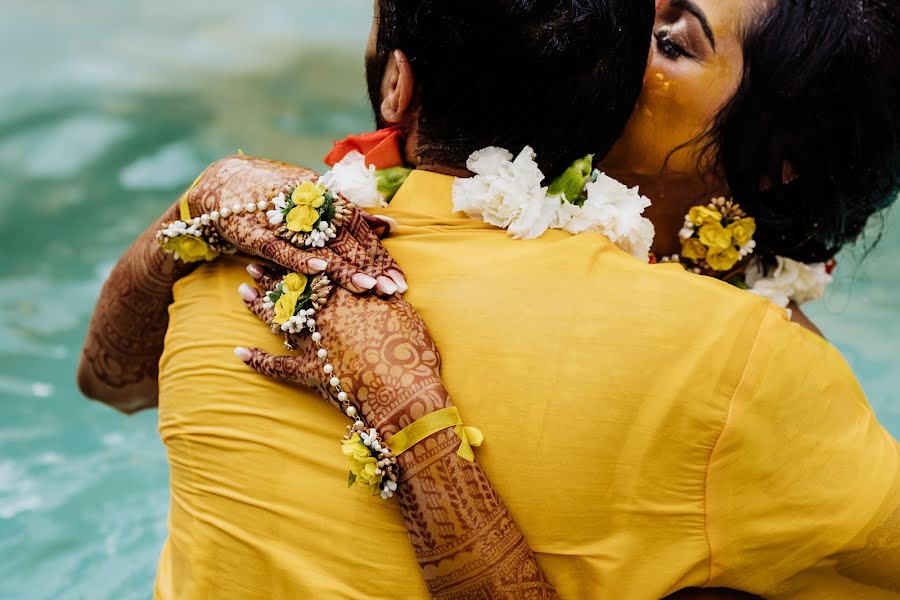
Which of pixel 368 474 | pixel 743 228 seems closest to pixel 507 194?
pixel 368 474

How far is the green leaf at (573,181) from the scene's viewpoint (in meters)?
1.94

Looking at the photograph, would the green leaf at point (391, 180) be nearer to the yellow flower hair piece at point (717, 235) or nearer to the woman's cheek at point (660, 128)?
the woman's cheek at point (660, 128)

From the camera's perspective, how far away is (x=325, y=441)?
184cm

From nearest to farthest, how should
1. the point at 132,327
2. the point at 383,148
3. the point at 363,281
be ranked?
the point at 363,281 < the point at 383,148 < the point at 132,327

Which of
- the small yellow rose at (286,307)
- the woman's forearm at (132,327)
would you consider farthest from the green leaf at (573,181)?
the woman's forearm at (132,327)

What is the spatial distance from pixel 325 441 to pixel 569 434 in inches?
16.1

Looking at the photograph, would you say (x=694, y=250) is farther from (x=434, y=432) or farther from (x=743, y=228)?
(x=434, y=432)

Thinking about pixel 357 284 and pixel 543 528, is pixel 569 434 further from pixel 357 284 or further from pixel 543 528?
pixel 357 284

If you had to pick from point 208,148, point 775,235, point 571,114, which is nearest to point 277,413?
point 571,114


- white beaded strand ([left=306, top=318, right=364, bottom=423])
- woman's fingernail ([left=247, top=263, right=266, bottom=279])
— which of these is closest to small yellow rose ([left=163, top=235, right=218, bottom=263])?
woman's fingernail ([left=247, top=263, right=266, bottom=279])

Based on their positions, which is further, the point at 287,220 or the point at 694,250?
the point at 694,250

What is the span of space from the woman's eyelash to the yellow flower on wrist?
1154mm

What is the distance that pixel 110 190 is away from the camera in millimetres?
5547

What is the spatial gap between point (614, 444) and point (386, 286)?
43cm
